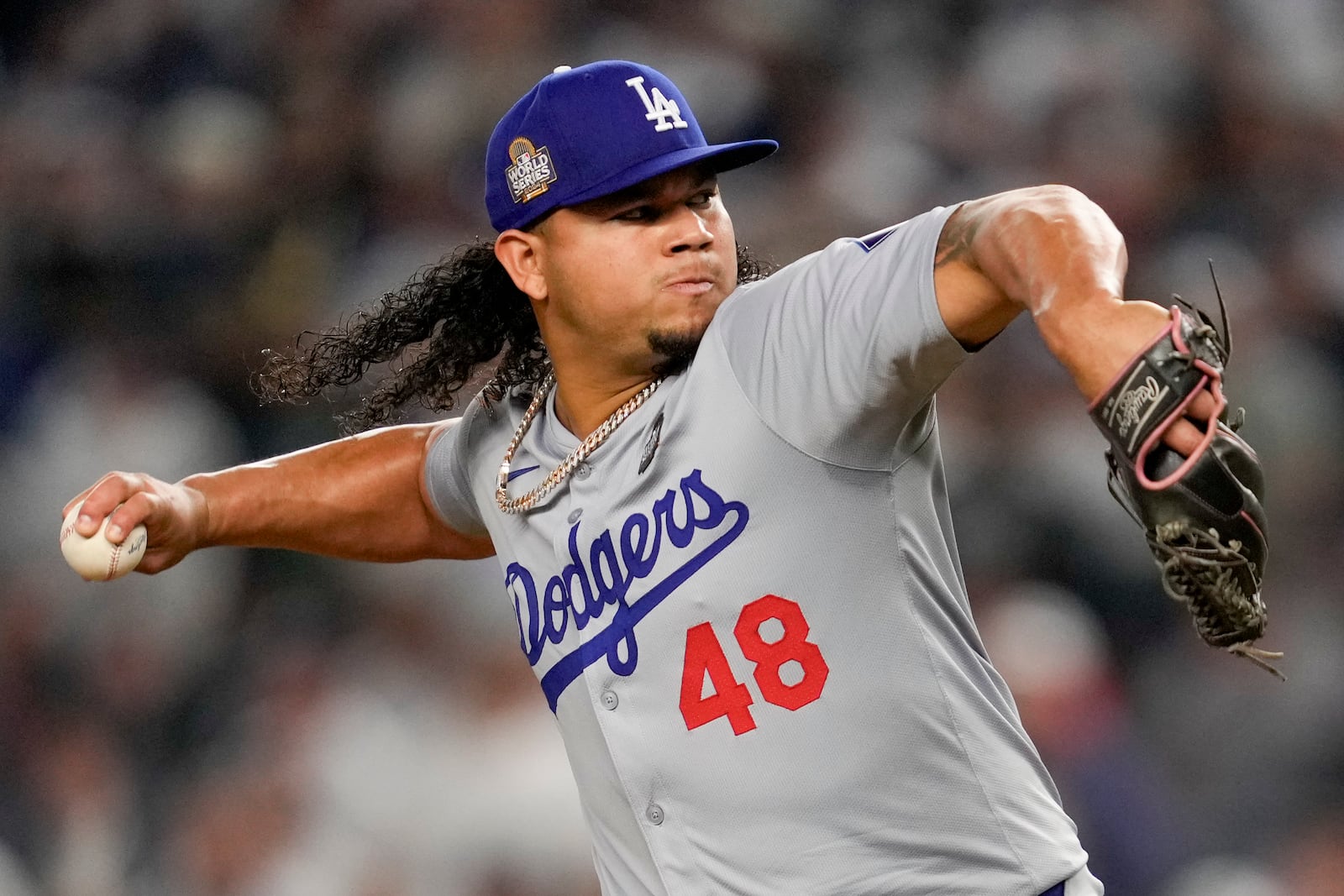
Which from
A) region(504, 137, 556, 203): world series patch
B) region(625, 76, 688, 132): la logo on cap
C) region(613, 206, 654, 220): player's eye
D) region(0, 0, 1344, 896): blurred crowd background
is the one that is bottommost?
region(0, 0, 1344, 896): blurred crowd background

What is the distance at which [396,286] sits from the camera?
368 cm

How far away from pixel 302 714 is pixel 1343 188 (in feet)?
9.23

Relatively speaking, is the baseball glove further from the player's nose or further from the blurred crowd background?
the blurred crowd background

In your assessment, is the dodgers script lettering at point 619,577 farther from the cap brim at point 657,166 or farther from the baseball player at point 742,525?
the cap brim at point 657,166

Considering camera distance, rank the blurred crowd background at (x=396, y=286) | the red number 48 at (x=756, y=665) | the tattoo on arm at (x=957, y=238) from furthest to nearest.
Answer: the blurred crowd background at (x=396, y=286), the red number 48 at (x=756, y=665), the tattoo on arm at (x=957, y=238)

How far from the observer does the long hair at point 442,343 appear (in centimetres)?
233

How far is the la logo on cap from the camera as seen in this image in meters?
1.80

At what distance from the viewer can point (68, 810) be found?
10.8 feet

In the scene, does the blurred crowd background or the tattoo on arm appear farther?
the blurred crowd background

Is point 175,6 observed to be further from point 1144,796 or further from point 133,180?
point 1144,796

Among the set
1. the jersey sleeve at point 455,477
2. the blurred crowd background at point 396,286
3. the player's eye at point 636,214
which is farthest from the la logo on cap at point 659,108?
the blurred crowd background at point 396,286

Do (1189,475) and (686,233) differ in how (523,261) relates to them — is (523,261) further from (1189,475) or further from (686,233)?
(1189,475)

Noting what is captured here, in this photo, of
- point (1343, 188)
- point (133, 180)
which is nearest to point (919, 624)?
point (1343, 188)

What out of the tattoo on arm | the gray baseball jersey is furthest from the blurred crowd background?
the tattoo on arm
